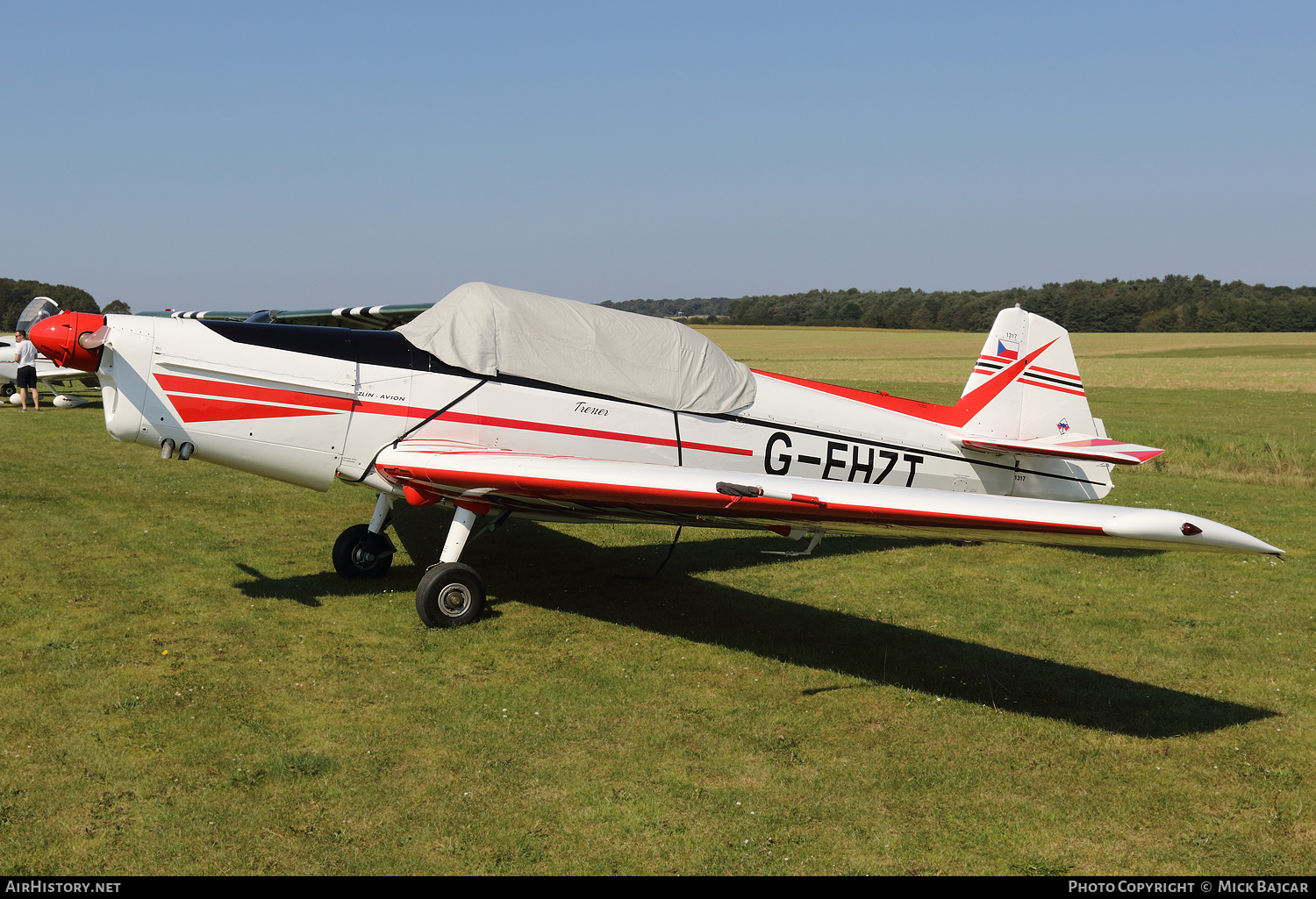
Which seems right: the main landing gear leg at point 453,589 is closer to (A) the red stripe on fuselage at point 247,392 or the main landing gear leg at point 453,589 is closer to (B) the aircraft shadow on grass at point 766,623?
(B) the aircraft shadow on grass at point 766,623

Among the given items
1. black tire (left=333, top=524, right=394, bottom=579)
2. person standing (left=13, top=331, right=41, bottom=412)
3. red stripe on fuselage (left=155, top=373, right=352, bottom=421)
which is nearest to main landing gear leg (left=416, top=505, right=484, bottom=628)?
red stripe on fuselage (left=155, top=373, right=352, bottom=421)

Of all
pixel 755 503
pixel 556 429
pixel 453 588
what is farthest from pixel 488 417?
pixel 755 503

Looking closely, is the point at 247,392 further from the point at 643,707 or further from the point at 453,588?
the point at 643,707

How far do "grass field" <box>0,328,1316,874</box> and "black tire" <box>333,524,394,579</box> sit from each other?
20 cm

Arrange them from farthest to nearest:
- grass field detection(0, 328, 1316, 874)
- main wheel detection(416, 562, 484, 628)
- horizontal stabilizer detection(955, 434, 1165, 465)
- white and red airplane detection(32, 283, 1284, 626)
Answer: horizontal stabilizer detection(955, 434, 1165, 465) < main wheel detection(416, 562, 484, 628) < white and red airplane detection(32, 283, 1284, 626) < grass field detection(0, 328, 1316, 874)

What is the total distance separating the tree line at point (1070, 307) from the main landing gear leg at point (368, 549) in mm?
74712

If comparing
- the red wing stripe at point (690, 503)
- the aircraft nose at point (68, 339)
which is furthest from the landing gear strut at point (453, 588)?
the aircraft nose at point (68, 339)

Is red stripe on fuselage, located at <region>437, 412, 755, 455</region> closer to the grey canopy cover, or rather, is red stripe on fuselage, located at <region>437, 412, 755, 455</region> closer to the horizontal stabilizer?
the grey canopy cover

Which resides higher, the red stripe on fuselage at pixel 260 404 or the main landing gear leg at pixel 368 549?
the red stripe on fuselage at pixel 260 404

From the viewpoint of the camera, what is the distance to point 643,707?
5770 mm

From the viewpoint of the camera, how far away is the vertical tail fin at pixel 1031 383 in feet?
31.2

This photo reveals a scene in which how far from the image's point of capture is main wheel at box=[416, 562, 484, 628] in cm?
707

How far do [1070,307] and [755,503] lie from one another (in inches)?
4174
